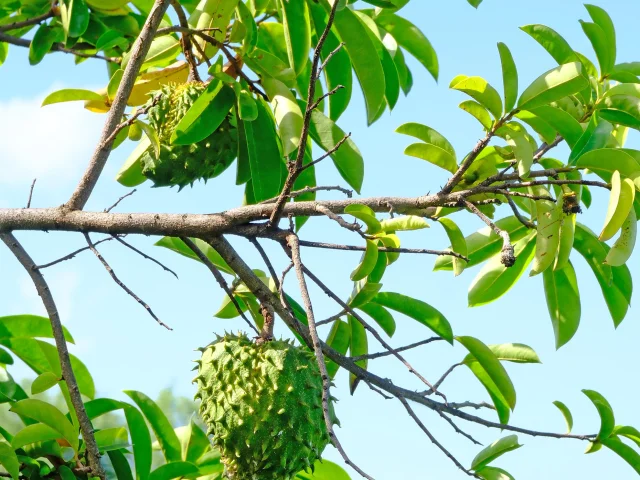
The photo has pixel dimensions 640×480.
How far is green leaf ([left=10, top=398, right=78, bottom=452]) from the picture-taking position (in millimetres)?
1918

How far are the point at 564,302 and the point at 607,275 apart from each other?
0.14 meters

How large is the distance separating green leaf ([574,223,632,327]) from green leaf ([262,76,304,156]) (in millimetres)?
810

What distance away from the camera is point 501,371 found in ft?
6.40

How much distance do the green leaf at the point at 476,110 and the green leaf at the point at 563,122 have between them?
0.16 meters

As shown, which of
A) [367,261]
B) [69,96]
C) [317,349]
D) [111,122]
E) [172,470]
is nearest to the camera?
[317,349]

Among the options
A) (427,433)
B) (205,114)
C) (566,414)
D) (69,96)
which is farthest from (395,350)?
(69,96)

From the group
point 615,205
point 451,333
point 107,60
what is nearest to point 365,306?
point 451,333

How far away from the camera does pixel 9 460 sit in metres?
1.82

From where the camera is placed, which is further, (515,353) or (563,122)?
(515,353)

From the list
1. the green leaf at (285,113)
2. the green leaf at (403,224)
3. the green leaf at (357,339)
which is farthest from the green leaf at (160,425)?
the green leaf at (403,224)

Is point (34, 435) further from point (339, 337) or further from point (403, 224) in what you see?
point (403, 224)

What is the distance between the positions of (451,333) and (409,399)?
24 centimetres

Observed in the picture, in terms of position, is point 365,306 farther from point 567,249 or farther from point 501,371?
point 567,249

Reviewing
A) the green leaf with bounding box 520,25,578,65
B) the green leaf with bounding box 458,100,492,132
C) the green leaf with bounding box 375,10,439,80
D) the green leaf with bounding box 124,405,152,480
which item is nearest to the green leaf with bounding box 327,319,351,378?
the green leaf with bounding box 124,405,152,480
